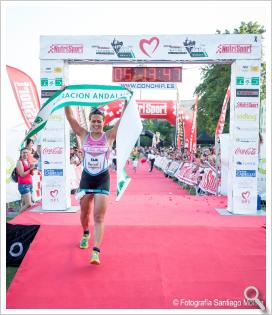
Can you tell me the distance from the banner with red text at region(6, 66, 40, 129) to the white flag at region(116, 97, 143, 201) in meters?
4.56

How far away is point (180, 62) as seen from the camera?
7000mm

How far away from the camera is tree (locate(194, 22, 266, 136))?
25.5m

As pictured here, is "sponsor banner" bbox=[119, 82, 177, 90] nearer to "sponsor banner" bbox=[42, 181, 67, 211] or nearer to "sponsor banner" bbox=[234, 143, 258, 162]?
Answer: "sponsor banner" bbox=[234, 143, 258, 162]

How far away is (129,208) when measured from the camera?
7.27 metres

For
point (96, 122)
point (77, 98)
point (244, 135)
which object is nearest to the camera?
point (96, 122)

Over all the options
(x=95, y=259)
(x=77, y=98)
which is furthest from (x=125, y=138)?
(x=95, y=259)

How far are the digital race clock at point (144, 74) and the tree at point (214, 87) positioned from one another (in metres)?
18.9

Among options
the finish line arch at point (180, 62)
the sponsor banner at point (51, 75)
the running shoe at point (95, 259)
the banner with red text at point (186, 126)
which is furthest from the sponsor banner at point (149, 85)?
the banner with red text at point (186, 126)

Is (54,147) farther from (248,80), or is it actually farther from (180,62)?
(248,80)

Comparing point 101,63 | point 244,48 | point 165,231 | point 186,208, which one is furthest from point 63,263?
point 244,48

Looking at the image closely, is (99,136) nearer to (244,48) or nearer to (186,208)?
(186,208)

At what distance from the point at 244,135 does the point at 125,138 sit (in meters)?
3.65

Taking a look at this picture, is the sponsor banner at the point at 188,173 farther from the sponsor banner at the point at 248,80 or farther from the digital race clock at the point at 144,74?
the sponsor banner at the point at 248,80

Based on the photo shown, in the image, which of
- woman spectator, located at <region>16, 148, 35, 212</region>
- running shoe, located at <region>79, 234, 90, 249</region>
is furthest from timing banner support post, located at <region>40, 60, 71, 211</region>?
running shoe, located at <region>79, 234, 90, 249</region>
